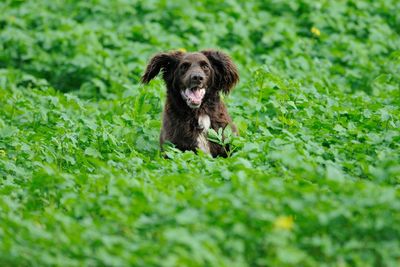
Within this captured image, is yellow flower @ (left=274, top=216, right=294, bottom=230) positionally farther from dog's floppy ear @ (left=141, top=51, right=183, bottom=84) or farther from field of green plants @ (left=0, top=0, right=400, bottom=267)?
dog's floppy ear @ (left=141, top=51, right=183, bottom=84)

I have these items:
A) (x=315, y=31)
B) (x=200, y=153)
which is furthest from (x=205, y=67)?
(x=315, y=31)

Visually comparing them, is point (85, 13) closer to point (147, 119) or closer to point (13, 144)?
point (147, 119)

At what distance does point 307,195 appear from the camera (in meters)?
5.58

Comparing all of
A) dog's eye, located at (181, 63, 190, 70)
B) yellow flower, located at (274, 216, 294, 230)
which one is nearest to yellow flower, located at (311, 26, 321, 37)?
dog's eye, located at (181, 63, 190, 70)

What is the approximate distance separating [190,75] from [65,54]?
14.5 feet

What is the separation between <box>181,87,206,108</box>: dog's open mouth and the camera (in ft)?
28.5

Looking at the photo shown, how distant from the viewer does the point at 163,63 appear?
9.22 metres

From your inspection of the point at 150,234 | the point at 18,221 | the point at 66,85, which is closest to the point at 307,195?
the point at 150,234

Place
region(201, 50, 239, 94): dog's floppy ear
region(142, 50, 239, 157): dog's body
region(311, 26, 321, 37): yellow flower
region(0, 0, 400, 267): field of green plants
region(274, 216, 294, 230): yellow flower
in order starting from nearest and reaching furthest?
1. region(274, 216, 294, 230): yellow flower
2. region(0, 0, 400, 267): field of green plants
3. region(142, 50, 239, 157): dog's body
4. region(201, 50, 239, 94): dog's floppy ear
5. region(311, 26, 321, 37): yellow flower

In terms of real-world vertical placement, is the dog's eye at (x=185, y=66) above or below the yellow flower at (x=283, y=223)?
below

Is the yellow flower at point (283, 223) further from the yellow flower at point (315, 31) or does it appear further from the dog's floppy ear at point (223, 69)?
the yellow flower at point (315, 31)

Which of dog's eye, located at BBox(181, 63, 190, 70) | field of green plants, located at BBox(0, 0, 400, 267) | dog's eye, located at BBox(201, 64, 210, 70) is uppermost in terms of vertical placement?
dog's eye, located at BBox(201, 64, 210, 70)

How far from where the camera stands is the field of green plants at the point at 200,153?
5461 millimetres

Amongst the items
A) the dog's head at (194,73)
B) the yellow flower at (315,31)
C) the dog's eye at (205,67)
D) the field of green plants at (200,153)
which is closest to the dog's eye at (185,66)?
the dog's head at (194,73)
